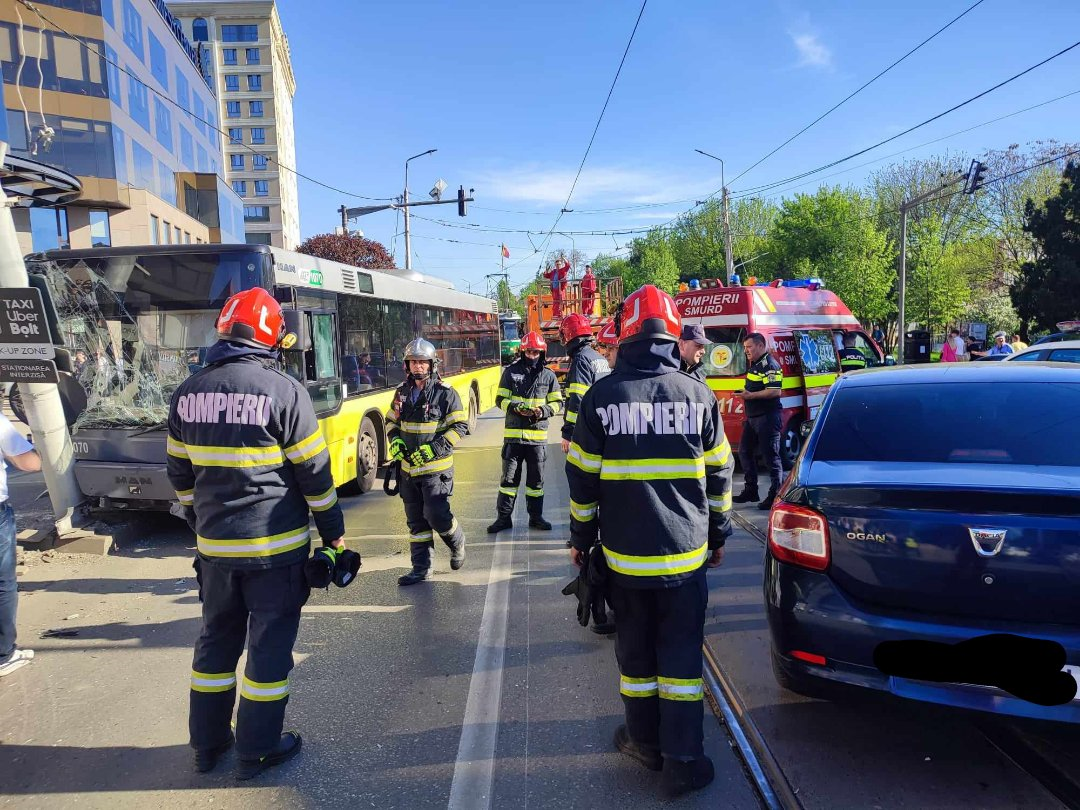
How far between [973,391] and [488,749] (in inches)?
113

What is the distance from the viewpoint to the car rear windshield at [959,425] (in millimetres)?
3059

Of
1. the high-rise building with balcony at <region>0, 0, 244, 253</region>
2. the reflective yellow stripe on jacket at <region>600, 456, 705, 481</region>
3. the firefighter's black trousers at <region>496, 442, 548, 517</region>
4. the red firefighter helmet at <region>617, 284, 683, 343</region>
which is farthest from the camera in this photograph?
the high-rise building with balcony at <region>0, 0, 244, 253</region>

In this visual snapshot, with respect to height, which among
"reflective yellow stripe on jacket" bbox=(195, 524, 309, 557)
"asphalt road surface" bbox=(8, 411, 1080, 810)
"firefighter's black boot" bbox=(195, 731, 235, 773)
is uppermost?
"reflective yellow stripe on jacket" bbox=(195, 524, 309, 557)

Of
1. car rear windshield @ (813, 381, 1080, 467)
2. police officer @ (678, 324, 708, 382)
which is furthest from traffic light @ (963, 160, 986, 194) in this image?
car rear windshield @ (813, 381, 1080, 467)

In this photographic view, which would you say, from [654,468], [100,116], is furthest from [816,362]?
[100,116]

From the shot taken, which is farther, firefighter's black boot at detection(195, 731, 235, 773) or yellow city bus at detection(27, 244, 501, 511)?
yellow city bus at detection(27, 244, 501, 511)

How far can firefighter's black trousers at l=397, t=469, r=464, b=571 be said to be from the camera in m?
5.30

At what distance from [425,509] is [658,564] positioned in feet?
9.68

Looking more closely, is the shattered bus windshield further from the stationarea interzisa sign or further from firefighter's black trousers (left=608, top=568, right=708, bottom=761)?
firefighter's black trousers (left=608, top=568, right=708, bottom=761)

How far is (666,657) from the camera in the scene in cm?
283

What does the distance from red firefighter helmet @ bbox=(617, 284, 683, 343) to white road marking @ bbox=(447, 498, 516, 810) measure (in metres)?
1.92

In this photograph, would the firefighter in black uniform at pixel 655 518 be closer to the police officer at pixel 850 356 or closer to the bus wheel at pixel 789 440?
the bus wheel at pixel 789 440

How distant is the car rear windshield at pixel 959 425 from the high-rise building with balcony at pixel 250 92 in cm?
7238

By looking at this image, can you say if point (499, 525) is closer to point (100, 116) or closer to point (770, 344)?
point (770, 344)
